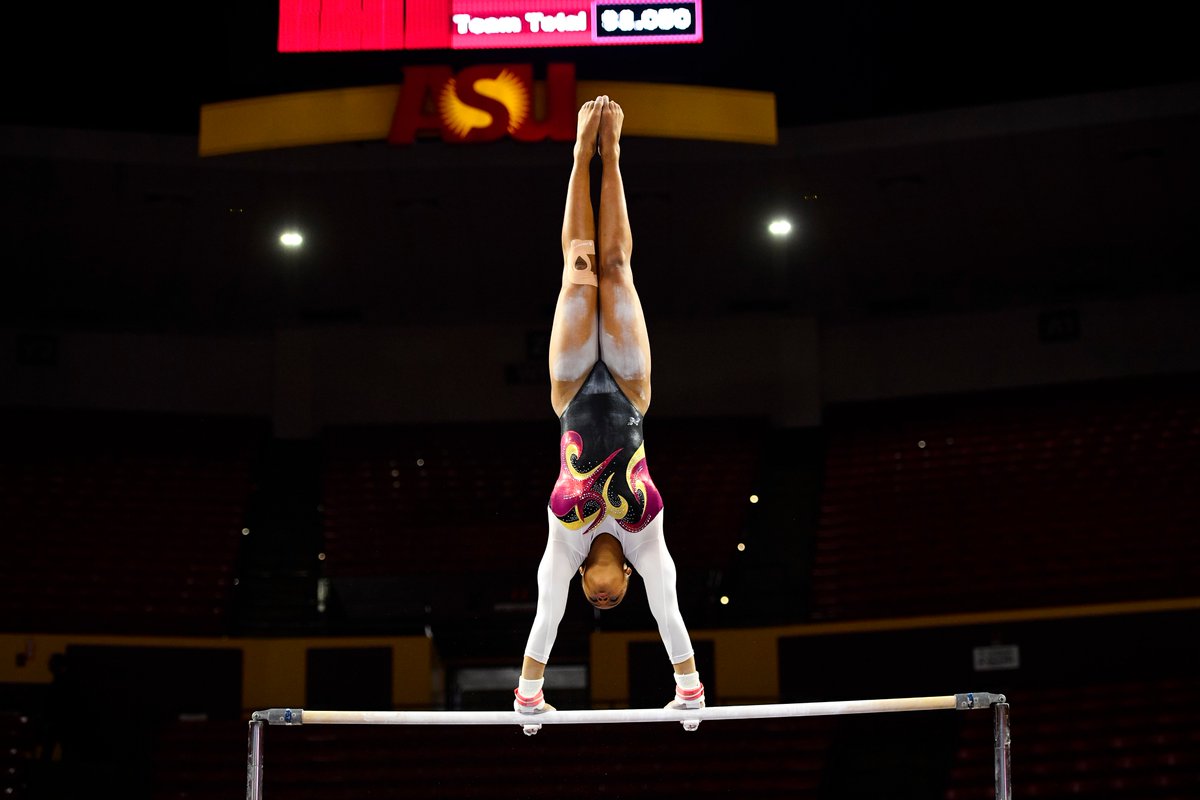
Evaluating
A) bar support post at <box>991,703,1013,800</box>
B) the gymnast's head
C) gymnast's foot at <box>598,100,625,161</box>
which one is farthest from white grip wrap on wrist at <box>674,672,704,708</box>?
gymnast's foot at <box>598,100,625,161</box>

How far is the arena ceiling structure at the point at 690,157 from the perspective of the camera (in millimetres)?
13156

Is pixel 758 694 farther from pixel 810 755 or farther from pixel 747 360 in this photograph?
pixel 747 360

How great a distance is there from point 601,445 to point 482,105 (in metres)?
6.43

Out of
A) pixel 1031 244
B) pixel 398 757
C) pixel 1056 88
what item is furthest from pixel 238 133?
pixel 1031 244

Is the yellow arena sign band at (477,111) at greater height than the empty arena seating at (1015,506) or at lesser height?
greater

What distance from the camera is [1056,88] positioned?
1341cm

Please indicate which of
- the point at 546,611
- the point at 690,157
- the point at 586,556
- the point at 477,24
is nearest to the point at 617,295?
the point at 586,556

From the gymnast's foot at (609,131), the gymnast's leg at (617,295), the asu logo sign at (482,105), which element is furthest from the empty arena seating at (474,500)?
the gymnast's foot at (609,131)

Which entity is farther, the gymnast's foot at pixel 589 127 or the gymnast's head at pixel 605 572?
the gymnast's foot at pixel 589 127

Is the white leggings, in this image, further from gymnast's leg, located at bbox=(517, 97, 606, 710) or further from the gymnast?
gymnast's leg, located at bbox=(517, 97, 606, 710)

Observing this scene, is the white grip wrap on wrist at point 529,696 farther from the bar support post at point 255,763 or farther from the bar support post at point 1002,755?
the bar support post at point 1002,755

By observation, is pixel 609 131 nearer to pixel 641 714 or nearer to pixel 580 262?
pixel 580 262

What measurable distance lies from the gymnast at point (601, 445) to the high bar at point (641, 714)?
0.09 meters

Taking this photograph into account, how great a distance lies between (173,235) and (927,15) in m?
8.55
